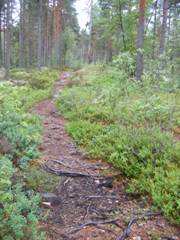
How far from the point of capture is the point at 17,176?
18.5ft

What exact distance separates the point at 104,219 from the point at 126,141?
8.49 ft

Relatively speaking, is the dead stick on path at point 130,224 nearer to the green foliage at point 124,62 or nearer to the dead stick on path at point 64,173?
the dead stick on path at point 64,173

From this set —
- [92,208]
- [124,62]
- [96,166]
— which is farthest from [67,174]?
[124,62]

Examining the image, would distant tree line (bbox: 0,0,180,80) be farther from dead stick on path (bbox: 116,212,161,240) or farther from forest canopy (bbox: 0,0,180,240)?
dead stick on path (bbox: 116,212,161,240)

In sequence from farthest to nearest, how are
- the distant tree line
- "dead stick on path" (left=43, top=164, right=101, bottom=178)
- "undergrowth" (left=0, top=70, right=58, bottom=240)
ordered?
the distant tree line < "dead stick on path" (left=43, top=164, right=101, bottom=178) < "undergrowth" (left=0, top=70, right=58, bottom=240)

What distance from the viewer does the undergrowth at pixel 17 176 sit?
12.6ft

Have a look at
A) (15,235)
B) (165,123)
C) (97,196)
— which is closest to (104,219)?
(97,196)

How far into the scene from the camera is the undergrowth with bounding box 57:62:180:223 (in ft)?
19.1

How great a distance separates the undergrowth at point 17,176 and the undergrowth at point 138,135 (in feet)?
5.21

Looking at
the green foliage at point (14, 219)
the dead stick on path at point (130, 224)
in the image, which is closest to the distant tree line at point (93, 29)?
the dead stick on path at point (130, 224)

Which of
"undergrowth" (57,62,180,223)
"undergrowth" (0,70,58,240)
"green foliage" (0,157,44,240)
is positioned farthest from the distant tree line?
"green foliage" (0,157,44,240)

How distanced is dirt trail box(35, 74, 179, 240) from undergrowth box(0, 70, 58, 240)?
1.18ft

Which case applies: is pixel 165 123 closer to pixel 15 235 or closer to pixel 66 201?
pixel 66 201

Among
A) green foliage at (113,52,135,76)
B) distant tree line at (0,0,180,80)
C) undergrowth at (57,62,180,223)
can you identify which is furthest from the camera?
distant tree line at (0,0,180,80)
